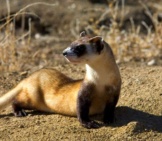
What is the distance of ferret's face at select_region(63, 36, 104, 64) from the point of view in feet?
12.9

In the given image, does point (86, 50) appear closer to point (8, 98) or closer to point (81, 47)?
point (81, 47)

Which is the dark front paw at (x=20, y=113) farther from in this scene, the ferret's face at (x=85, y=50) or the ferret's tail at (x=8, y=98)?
the ferret's face at (x=85, y=50)

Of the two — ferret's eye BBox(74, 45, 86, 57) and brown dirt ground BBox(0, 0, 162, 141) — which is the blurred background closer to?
brown dirt ground BBox(0, 0, 162, 141)

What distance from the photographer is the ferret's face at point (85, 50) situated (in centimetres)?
392

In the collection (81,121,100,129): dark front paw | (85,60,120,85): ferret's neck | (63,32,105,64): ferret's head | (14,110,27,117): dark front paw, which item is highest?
(63,32,105,64): ferret's head

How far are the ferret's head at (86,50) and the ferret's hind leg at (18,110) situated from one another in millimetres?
868

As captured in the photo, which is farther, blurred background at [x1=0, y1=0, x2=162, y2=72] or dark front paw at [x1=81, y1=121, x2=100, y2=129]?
blurred background at [x1=0, y1=0, x2=162, y2=72]

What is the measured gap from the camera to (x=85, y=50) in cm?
399

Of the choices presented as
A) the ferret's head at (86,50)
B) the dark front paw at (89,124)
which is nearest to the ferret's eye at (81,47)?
the ferret's head at (86,50)

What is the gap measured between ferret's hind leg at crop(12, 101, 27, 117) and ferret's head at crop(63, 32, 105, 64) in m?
0.87

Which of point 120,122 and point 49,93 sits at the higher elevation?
point 49,93

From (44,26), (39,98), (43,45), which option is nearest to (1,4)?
(44,26)

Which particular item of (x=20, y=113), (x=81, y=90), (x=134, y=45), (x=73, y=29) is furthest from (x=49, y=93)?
(x=73, y=29)

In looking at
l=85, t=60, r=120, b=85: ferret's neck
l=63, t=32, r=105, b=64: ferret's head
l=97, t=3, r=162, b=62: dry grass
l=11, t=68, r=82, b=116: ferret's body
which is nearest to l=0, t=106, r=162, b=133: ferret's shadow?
l=11, t=68, r=82, b=116: ferret's body
